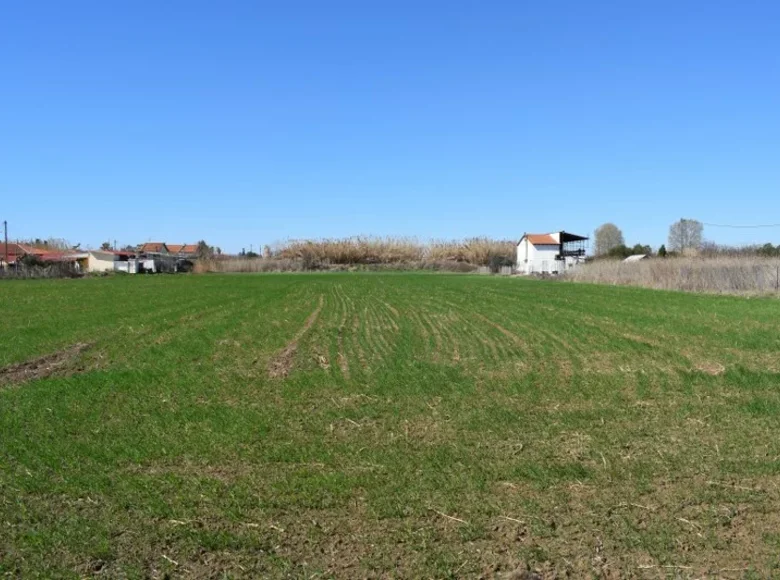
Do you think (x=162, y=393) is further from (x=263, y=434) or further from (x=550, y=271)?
(x=550, y=271)

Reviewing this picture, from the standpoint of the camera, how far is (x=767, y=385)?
11867 millimetres

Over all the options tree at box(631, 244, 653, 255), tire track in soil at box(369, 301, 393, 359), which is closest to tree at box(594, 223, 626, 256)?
tree at box(631, 244, 653, 255)

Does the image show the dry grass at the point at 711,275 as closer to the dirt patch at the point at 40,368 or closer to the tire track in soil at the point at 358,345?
the tire track in soil at the point at 358,345

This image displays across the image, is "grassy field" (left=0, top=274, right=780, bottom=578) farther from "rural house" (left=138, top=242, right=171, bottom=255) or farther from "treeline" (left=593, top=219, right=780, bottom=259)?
"rural house" (left=138, top=242, right=171, bottom=255)

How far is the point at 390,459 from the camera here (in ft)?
24.5

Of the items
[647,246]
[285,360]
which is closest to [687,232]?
[647,246]

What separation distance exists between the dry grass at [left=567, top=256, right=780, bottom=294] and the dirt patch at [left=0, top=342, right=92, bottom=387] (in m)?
36.6

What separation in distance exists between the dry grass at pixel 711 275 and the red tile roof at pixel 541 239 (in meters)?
48.3

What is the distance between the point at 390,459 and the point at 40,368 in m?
8.98

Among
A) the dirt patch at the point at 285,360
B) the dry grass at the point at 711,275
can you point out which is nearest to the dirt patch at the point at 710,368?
the dirt patch at the point at 285,360

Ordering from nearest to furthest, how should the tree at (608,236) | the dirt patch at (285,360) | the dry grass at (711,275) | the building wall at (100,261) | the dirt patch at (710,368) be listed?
the dirt patch at (285,360) < the dirt patch at (710,368) < the dry grass at (711,275) < the building wall at (100,261) < the tree at (608,236)

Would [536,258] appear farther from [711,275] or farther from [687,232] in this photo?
[711,275]

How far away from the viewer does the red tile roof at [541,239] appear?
102062mm

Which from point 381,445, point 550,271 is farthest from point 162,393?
point 550,271
